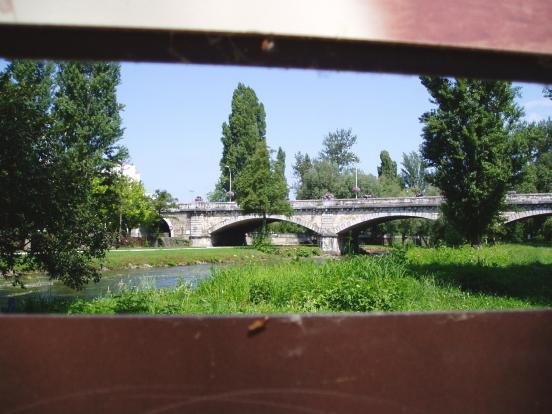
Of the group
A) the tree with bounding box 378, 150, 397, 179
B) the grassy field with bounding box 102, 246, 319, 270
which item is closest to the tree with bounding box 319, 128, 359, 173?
the tree with bounding box 378, 150, 397, 179

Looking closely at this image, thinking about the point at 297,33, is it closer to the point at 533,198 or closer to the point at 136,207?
the point at 533,198

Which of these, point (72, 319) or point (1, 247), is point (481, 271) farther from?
point (72, 319)

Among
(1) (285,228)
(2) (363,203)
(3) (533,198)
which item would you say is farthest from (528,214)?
(1) (285,228)

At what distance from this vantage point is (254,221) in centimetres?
5153

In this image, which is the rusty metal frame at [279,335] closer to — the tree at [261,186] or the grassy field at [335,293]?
the grassy field at [335,293]

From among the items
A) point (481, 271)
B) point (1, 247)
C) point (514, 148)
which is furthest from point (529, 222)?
point (1, 247)

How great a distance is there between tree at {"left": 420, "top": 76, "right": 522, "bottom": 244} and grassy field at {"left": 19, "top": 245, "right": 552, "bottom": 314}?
8.90 m

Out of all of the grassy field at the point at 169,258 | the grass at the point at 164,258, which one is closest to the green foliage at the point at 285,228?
the grassy field at the point at 169,258

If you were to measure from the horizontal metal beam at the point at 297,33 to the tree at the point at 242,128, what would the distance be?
48.8 metres

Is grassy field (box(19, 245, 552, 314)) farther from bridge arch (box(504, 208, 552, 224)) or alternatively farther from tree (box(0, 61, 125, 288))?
bridge arch (box(504, 208, 552, 224))

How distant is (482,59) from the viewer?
1277 millimetres

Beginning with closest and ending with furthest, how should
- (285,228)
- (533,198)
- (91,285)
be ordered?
(91,285) → (533,198) → (285,228)

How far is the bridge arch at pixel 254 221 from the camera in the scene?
47.5 m

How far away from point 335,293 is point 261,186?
33312mm
